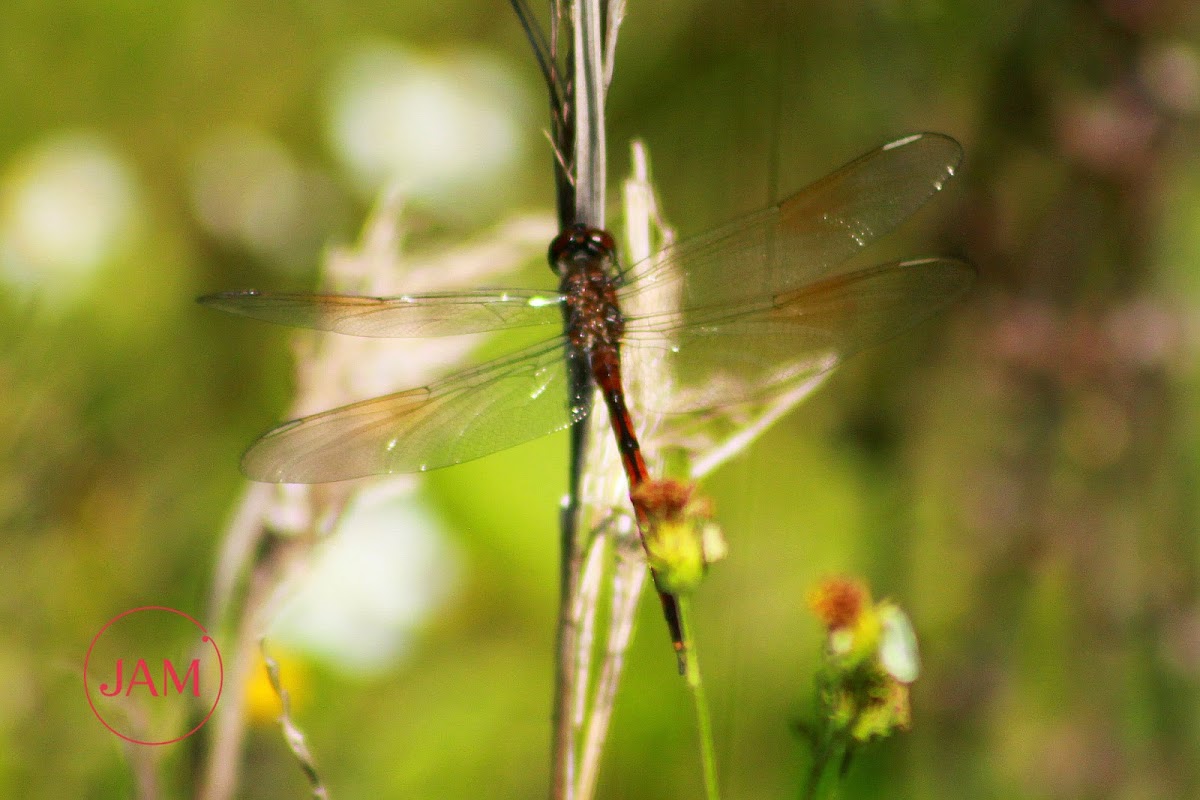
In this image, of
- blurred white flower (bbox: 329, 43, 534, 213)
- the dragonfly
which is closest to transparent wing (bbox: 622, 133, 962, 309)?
the dragonfly

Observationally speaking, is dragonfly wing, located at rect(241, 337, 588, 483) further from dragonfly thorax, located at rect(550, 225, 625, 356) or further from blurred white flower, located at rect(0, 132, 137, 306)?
blurred white flower, located at rect(0, 132, 137, 306)

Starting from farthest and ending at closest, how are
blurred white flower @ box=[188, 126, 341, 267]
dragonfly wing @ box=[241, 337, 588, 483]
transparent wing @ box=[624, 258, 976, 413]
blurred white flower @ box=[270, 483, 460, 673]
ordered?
blurred white flower @ box=[188, 126, 341, 267]
blurred white flower @ box=[270, 483, 460, 673]
transparent wing @ box=[624, 258, 976, 413]
dragonfly wing @ box=[241, 337, 588, 483]

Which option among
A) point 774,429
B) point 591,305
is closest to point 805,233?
point 591,305

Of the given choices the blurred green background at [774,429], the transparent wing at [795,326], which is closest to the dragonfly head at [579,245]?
the transparent wing at [795,326]

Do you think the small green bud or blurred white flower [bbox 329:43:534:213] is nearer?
the small green bud

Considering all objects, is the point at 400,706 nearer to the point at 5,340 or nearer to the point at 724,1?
the point at 5,340

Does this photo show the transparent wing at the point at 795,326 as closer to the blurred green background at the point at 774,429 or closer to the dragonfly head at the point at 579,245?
the dragonfly head at the point at 579,245
